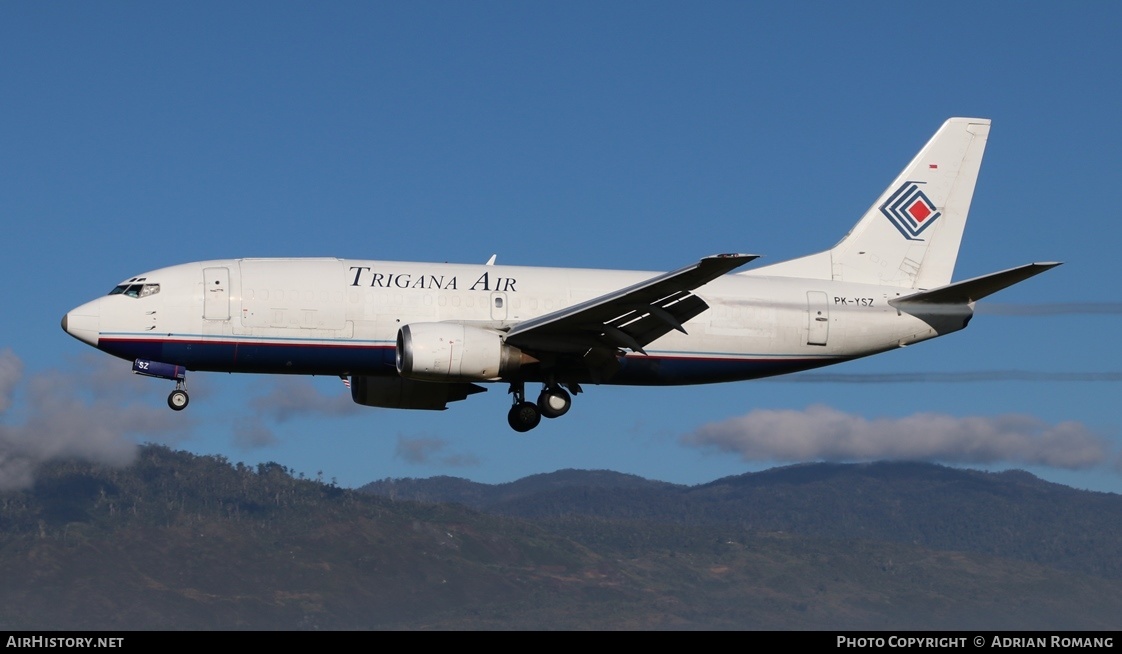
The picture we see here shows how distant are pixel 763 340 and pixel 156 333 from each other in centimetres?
1618

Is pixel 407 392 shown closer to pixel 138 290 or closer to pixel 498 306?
pixel 498 306

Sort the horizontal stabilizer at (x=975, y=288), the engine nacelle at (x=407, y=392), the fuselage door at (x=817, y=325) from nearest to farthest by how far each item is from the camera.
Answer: the horizontal stabilizer at (x=975, y=288) < the fuselage door at (x=817, y=325) < the engine nacelle at (x=407, y=392)

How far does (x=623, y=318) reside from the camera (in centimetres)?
3638

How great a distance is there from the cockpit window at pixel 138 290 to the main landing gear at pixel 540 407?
969 cm

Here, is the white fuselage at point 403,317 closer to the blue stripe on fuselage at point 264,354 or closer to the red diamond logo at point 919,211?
the blue stripe on fuselage at point 264,354

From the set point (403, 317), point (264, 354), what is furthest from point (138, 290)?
point (403, 317)

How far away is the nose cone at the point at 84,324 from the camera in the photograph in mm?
36188

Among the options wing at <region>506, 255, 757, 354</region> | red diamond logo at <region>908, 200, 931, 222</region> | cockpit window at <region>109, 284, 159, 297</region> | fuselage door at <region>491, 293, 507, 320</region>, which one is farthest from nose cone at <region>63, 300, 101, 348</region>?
red diamond logo at <region>908, 200, 931, 222</region>

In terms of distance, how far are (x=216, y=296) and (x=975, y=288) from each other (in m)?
19.7

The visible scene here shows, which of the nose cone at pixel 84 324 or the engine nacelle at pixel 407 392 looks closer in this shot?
the nose cone at pixel 84 324

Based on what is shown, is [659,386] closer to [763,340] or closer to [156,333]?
[763,340]

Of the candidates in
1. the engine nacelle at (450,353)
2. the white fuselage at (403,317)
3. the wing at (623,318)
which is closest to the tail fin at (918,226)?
the white fuselage at (403,317)
